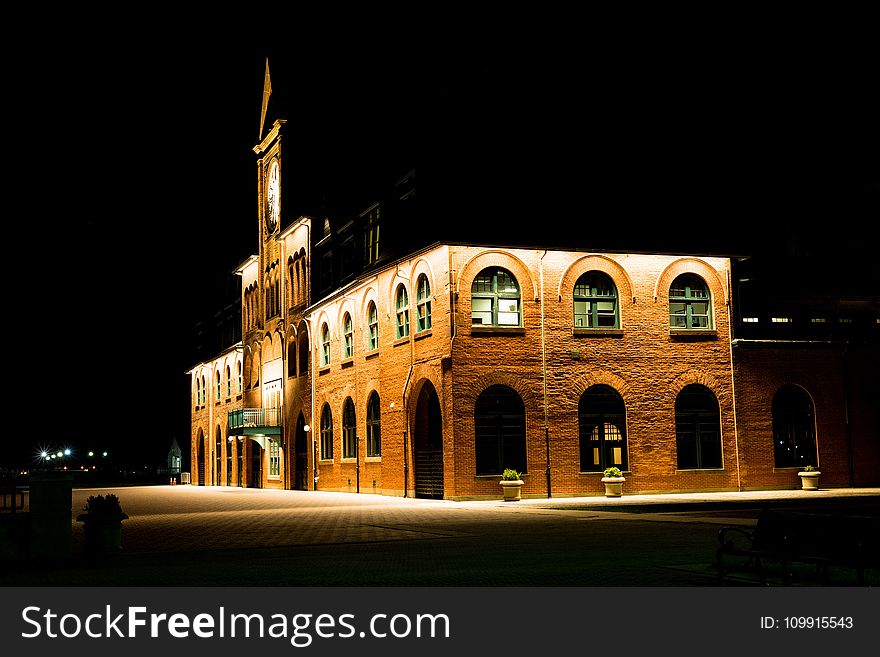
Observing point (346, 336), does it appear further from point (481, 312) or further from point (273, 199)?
point (273, 199)

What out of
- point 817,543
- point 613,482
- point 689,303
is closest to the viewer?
point 817,543

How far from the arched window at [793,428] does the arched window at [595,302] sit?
22.4 feet

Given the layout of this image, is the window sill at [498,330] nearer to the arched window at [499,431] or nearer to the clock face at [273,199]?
the arched window at [499,431]

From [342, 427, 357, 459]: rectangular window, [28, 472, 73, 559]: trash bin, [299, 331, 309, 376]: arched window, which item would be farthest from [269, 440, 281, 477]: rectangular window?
[28, 472, 73, 559]: trash bin

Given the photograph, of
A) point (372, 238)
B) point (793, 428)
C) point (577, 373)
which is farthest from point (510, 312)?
point (793, 428)

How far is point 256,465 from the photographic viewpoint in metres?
57.0

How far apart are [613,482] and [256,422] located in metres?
25.7

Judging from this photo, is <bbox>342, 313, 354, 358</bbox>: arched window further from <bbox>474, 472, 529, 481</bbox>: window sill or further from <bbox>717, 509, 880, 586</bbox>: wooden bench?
<bbox>717, 509, 880, 586</bbox>: wooden bench

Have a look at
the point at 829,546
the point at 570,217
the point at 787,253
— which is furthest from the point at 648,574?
the point at 787,253

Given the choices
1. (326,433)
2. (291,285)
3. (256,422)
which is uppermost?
(291,285)

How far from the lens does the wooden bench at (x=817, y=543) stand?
33.9 feet

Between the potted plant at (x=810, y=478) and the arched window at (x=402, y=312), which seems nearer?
the potted plant at (x=810, y=478)

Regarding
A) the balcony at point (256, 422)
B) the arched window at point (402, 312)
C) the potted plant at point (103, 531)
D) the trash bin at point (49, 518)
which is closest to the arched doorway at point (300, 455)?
the balcony at point (256, 422)

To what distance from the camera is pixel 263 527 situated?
22.7 meters
